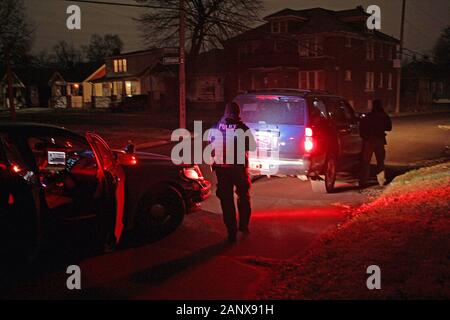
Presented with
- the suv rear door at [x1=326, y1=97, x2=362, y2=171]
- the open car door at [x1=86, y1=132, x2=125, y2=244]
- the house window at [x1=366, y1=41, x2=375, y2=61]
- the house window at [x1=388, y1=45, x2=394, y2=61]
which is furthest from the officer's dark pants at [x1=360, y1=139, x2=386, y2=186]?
the house window at [x1=388, y1=45, x2=394, y2=61]

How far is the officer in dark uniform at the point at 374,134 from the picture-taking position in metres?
10.4

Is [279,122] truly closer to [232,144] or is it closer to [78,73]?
[232,144]

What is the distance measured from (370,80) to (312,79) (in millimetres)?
7462

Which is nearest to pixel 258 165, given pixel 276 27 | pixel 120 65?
pixel 276 27

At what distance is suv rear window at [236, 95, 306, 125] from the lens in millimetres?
8977

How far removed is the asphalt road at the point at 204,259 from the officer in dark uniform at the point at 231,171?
0.33m

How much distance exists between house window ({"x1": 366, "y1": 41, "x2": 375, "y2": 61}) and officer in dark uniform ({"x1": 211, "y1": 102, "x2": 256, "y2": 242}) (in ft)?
137

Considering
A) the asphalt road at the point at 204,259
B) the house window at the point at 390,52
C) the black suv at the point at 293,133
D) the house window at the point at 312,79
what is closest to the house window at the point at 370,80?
the house window at the point at 390,52

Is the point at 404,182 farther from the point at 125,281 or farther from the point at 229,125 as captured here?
the point at 125,281

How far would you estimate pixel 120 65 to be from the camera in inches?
2207

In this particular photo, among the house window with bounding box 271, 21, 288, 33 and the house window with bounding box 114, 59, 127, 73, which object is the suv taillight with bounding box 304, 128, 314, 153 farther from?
the house window with bounding box 114, 59, 127, 73

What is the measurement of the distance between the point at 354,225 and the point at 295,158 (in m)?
2.39

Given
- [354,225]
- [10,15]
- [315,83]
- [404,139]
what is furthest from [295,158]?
[315,83]

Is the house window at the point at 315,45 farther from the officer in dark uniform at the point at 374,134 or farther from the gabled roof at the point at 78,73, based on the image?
the officer in dark uniform at the point at 374,134
